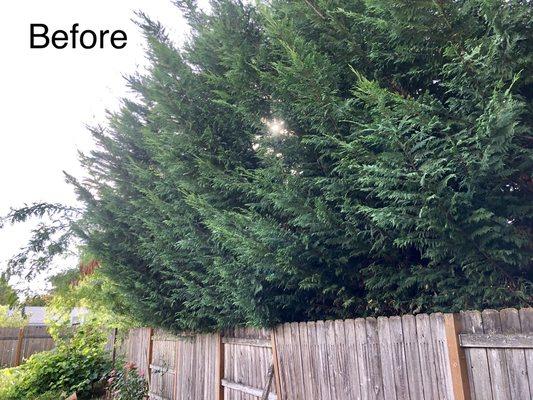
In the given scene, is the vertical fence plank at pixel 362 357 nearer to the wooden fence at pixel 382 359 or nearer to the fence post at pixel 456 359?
the wooden fence at pixel 382 359

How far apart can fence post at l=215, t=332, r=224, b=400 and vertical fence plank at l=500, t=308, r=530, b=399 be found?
10.4 ft

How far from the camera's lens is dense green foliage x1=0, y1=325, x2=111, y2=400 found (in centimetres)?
775

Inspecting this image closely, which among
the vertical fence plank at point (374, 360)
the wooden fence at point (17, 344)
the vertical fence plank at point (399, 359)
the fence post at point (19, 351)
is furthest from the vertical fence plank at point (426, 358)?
the fence post at point (19, 351)

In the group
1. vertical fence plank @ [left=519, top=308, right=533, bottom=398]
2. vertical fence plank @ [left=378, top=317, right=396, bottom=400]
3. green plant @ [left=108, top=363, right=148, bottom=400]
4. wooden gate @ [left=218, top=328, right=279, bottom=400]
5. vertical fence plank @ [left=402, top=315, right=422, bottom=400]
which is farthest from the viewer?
green plant @ [left=108, top=363, right=148, bottom=400]

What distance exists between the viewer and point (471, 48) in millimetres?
2098

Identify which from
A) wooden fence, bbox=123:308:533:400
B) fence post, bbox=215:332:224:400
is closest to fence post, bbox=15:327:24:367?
wooden fence, bbox=123:308:533:400

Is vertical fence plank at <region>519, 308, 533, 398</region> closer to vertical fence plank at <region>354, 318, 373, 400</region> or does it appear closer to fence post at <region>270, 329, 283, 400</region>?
vertical fence plank at <region>354, 318, 373, 400</region>

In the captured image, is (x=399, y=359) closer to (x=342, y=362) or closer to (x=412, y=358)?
(x=412, y=358)

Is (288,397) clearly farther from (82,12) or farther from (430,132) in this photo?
(82,12)

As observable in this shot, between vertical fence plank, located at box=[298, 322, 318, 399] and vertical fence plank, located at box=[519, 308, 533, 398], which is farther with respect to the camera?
vertical fence plank, located at box=[298, 322, 318, 399]

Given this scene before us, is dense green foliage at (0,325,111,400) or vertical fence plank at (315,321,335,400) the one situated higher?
vertical fence plank at (315,321,335,400)

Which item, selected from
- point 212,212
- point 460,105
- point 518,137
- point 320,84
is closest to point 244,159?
point 212,212

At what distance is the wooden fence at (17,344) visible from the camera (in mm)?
12570

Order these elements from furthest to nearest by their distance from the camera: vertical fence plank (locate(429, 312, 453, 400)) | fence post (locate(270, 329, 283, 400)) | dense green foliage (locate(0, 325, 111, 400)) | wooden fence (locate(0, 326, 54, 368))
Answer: wooden fence (locate(0, 326, 54, 368)) → dense green foliage (locate(0, 325, 111, 400)) → fence post (locate(270, 329, 283, 400)) → vertical fence plank (locate(429, 312, 453, 400))
